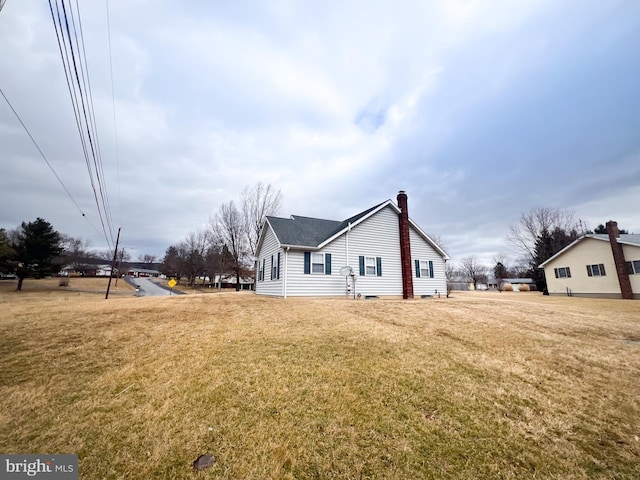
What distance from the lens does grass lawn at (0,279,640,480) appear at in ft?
8.98

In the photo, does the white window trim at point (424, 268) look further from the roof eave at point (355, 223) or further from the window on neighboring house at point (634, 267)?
the window on neighboring house at point (634, 267)

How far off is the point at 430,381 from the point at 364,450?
7.09 ft

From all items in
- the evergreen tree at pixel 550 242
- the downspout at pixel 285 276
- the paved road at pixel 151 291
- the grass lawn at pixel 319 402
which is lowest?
the grass lawn at pixel 319 402

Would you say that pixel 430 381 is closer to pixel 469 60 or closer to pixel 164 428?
pixel 164 428

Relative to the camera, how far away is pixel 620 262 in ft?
73.4

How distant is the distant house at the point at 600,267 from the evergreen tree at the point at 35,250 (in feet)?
193

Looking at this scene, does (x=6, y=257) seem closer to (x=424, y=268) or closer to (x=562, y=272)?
(x=424, y=268)

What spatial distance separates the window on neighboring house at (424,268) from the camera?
1942 centimetres

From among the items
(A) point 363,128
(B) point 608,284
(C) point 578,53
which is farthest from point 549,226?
(A) point 363,128

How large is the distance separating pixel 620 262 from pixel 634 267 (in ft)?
3.01

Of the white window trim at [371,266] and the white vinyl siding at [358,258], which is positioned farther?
the white window trim at [371,266]

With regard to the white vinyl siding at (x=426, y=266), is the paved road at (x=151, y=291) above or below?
below

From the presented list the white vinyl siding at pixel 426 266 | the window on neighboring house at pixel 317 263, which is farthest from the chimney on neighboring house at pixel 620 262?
the window on neighboring house at pixel 317 263

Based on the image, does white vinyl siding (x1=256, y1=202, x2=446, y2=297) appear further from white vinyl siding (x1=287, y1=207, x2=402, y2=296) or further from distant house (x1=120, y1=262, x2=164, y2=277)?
distant house (x1=120, y1=262, x2=164, y2=277)
